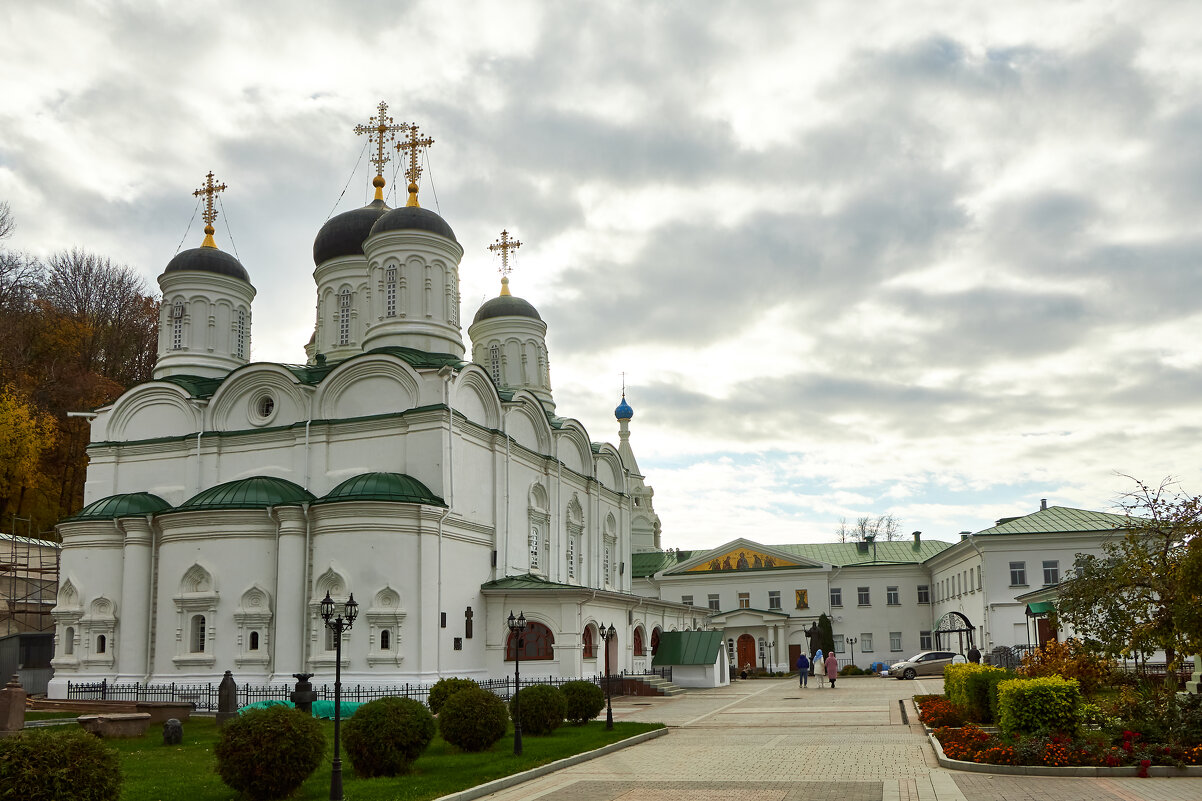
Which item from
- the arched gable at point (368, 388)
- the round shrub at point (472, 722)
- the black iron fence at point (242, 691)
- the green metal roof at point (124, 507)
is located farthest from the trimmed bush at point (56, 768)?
the green metal roof at point (124, 507)

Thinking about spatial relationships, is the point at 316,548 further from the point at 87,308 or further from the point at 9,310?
the point at 87,308

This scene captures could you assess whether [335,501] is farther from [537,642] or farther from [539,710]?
[539,710]

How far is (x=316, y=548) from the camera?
25.0m

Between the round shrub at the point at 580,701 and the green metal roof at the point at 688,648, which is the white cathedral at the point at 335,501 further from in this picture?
the round shrub at the point at 580,701

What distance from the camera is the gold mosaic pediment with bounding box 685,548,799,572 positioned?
52844 mm

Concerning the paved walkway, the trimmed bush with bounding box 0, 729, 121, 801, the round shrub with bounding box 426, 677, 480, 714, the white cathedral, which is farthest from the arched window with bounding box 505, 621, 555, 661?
the trimmed bush with bounding box 0, 729, 121, 801

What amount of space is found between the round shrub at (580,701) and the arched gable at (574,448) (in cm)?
1467

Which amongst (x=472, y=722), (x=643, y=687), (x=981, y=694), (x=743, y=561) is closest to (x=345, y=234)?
(x=643, y=687)

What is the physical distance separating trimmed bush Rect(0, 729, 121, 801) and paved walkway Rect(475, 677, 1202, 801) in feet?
14.5

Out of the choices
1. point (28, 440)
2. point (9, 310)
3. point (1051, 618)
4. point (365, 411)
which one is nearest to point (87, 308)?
point (9, 310)

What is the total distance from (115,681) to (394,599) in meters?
7.77

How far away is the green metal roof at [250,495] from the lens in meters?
25.4

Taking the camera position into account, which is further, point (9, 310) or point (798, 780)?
point (9, 310)

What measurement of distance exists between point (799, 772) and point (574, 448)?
23.8m
